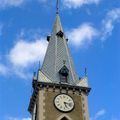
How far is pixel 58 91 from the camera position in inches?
1775

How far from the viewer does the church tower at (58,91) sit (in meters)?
43.4

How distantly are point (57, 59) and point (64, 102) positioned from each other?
7.35 m

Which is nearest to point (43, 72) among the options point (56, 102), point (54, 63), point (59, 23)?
point (54, 63)

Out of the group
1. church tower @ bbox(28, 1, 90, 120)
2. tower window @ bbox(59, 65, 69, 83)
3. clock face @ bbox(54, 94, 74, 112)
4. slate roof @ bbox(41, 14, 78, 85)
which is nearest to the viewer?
church tower @ bbox(28, 1, 90, 120)

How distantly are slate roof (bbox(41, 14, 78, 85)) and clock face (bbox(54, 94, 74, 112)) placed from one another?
234 cm

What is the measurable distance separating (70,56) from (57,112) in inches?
422

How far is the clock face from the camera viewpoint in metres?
43.7

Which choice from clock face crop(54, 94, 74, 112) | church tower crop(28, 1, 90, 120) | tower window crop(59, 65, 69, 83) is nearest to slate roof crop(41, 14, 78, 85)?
church tower crop(28, 1, 90, 120)

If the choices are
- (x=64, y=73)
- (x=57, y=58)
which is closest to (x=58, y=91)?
(x=64, y=73)

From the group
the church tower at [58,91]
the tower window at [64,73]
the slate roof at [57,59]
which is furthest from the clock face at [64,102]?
the tower window at [64,73]

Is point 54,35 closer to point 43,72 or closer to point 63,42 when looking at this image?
point 63,42

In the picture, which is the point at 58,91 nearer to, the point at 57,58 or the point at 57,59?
the point at 57,59

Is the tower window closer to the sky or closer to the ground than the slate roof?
closer to the ground

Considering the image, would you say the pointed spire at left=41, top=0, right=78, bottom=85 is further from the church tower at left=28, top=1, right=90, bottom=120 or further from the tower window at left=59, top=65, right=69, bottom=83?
the tower window at left=59, top=65, right=69, bottom=83
